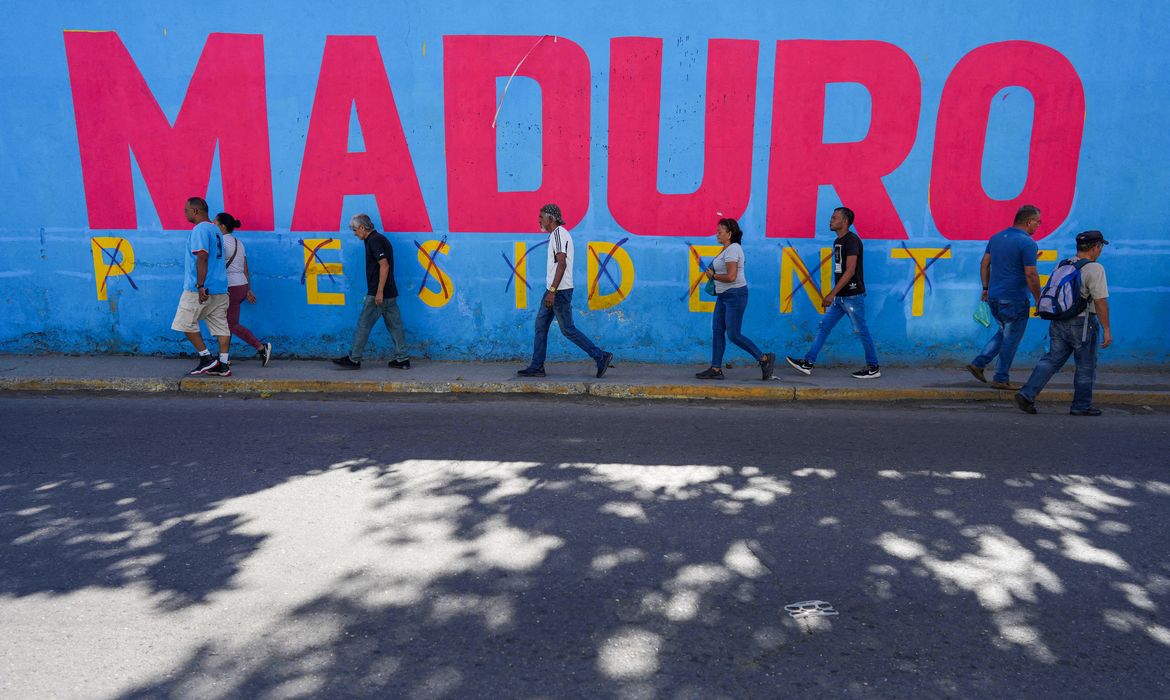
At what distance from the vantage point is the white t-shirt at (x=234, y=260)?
8.66 meters

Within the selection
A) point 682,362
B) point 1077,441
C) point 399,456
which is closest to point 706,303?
point 682,362

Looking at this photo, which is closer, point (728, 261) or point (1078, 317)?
point (1078, 317)

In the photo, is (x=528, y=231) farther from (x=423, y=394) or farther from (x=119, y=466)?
(x=119, y=466)

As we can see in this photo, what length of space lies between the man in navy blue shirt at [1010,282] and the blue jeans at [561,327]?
4.06 metres

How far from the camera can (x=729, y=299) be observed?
27.5ft

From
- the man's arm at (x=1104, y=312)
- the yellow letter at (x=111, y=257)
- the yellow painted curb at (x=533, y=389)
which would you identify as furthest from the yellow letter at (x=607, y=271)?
the yellow letter at (x=111, y=257)

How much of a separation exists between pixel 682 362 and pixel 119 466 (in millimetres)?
5953

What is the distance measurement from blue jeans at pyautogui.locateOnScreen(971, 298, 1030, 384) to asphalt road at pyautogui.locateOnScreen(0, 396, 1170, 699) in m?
1.55

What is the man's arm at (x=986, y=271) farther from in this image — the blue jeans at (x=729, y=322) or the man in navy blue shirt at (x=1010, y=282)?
the blue jeans at (x=729, y=322)

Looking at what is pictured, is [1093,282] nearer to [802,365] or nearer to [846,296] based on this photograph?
[846,296]

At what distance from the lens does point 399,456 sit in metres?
5.80

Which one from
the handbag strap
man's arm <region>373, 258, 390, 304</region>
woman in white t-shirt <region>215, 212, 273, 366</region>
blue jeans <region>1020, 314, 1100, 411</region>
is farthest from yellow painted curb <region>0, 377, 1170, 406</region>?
the handbag strap

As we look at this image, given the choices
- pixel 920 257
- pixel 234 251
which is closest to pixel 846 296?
pixel 920 257

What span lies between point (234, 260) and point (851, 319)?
A: 686 cm
